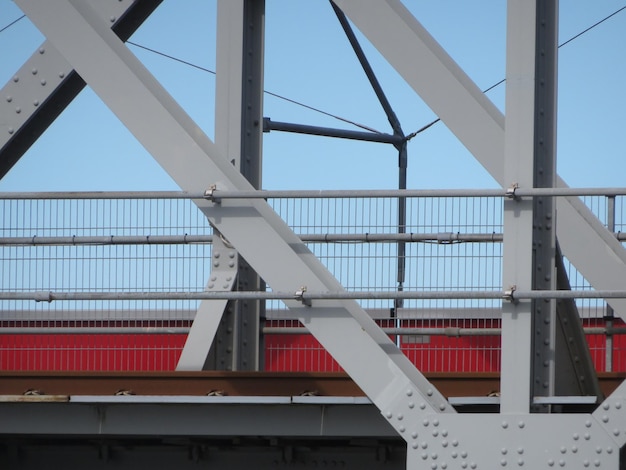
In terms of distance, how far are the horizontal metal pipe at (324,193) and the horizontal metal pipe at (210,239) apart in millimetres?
2150

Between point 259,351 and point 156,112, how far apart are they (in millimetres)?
2733

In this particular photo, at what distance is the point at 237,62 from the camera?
8.71 m

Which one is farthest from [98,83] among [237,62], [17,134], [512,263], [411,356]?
[411,356]

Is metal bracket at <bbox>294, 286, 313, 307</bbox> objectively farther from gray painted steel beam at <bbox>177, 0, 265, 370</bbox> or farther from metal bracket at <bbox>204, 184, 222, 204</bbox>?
gray painted steel beam at <bbox>177, 0, 265, 370</bbox>

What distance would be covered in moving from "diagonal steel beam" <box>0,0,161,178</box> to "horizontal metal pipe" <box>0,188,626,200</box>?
0.98 meters

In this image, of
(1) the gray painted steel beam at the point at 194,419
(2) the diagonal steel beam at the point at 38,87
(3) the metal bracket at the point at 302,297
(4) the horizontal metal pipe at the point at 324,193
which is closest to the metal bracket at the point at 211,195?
(4) the horizontal metal pipe at the point at 324,193

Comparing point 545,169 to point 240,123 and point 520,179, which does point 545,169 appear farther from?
point 240,123

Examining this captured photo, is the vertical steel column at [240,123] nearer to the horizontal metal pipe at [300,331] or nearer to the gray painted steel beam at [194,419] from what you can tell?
the horizontal metal pipe at [300,331]

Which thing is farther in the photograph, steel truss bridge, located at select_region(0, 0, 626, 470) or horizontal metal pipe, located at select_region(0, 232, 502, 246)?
horizontal metal pipe, located at select_region(0, 232, 502, 246)

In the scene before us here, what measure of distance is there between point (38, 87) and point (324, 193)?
2.48 meters

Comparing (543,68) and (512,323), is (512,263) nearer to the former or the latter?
(512,323)

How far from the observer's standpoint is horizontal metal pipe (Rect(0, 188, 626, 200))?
240 inches

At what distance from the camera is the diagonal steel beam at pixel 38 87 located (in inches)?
306

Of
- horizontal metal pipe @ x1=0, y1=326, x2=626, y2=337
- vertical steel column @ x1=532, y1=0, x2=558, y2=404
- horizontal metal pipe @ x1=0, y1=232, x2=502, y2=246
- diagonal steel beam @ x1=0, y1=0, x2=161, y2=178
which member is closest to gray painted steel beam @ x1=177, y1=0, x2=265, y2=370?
horizontal metal pipe @ x1=0, y1=326, x2=626, y2=337
